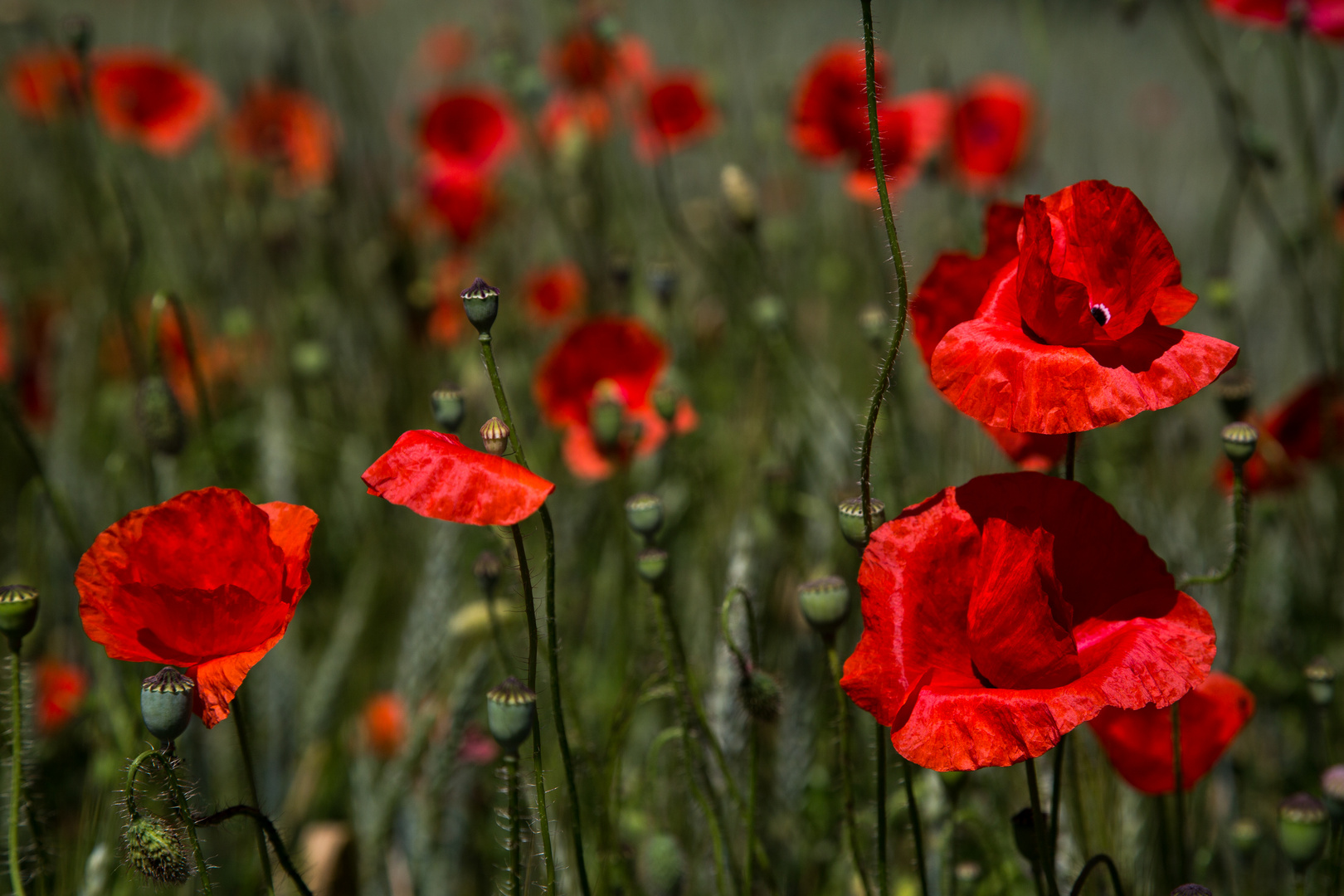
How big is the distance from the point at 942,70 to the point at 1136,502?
870mm

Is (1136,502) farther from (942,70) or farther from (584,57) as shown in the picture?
(584,57)

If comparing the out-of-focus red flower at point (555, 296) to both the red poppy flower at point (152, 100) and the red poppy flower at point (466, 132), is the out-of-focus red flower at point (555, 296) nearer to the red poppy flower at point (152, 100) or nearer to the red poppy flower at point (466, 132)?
the red poppy flower at point (466, 132)

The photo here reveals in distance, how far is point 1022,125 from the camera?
6.84 feet

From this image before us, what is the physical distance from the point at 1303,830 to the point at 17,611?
0.90 meters

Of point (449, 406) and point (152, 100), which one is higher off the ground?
point (152, 100)

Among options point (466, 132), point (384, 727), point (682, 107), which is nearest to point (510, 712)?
point (384, 727)

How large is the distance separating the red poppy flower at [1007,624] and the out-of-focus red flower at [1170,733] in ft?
0.75

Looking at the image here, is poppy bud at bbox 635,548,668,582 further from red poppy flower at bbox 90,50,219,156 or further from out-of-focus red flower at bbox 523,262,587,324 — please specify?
red poppy flower at bbox 90,50,219,156

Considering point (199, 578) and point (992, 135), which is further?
point (992, 135)

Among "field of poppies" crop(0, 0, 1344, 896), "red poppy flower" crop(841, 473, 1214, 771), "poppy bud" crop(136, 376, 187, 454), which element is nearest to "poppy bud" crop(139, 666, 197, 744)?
"field of poppies" crop(0, 0, 1344, 896)

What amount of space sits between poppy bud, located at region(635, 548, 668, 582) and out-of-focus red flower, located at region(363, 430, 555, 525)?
20 centimetres

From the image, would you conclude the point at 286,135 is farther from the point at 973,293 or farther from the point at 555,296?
the point at 973,293

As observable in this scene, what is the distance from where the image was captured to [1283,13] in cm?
133

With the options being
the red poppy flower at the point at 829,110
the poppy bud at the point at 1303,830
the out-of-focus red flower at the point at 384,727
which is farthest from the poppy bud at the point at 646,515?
the red poppy flower at the point at 829,110
